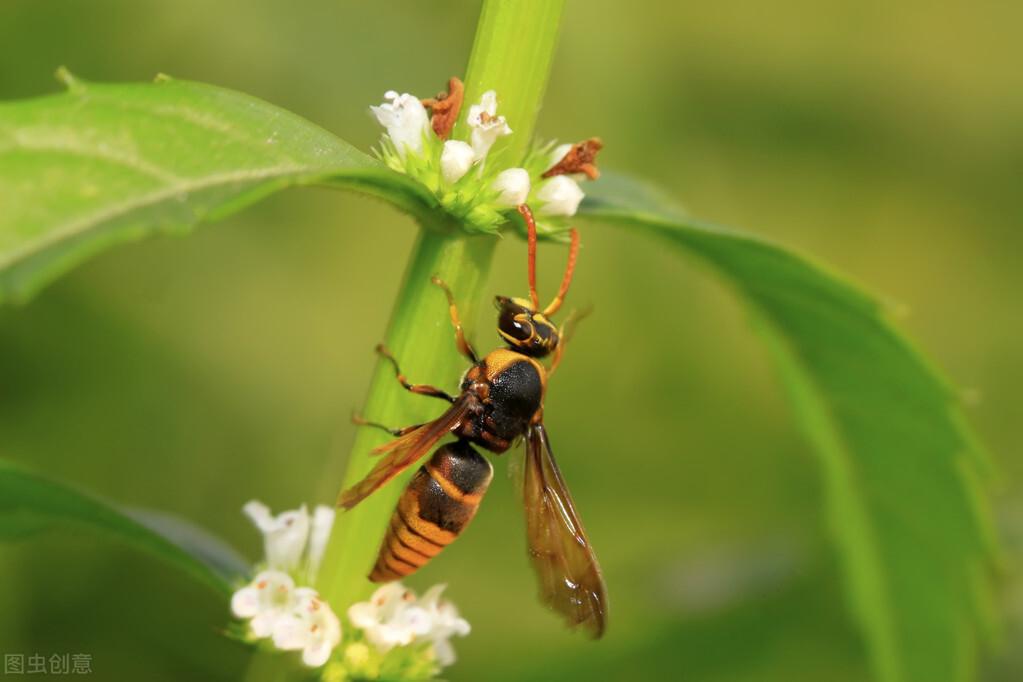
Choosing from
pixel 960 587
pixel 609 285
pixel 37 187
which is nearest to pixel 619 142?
pixel 609 285

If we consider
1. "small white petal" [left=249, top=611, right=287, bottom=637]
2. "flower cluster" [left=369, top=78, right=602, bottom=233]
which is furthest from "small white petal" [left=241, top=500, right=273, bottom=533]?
"flower cluster" [left=369, top=78, right=602, bottom=233]

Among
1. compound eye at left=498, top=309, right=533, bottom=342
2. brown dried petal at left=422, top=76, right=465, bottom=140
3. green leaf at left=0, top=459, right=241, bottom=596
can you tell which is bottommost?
green leaf at left=0, top=459, right=241, bottom=596

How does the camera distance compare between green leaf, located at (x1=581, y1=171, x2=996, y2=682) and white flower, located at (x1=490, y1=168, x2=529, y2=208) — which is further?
green leaf, located at (x1=581, y1=171, x2=996, y2=682)

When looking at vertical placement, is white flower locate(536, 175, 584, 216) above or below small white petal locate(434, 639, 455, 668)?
above

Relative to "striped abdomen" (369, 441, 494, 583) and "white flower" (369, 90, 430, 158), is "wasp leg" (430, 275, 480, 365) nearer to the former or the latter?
"white flower" (369, 90, 430, 158)

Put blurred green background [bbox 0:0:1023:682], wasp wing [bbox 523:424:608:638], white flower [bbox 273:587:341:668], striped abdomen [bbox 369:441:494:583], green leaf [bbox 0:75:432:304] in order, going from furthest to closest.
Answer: blurred green background [bbox 0:0:1023:682] → wasp wing [bbox 523:424:608:638] → striped abdomen [bbox 369:441:494:583] → white flower [bbox 273:587:341:668] → green leaf [bbox 0:75:432:304]

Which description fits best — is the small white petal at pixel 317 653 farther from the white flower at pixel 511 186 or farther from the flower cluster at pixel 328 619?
the white flower at pixel 511 186
